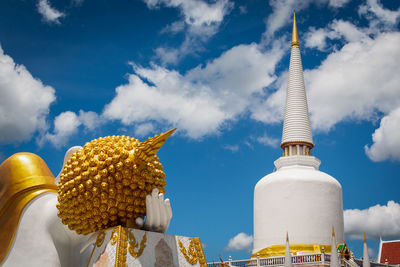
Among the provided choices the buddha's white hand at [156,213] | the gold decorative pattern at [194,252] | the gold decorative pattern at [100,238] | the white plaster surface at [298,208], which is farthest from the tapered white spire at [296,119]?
the gold decorative pattern at [100,238]

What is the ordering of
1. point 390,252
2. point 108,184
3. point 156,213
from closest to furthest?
point 108,184 → point 156,213 → point 390,252

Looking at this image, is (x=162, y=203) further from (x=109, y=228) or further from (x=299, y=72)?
(x=299, y=72)

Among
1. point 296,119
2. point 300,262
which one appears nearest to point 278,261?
point 300,262

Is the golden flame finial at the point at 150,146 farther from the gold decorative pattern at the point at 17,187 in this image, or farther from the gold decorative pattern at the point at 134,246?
the gold decorative pattern at the point at 17,187

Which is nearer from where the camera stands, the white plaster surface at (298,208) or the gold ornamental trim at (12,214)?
the gold ornamental trim at (12,214)

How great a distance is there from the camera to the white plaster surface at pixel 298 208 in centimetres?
3155

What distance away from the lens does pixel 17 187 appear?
11445mm

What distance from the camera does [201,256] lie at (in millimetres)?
10586

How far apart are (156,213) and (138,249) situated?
782 millimetres

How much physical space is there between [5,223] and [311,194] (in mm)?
24340

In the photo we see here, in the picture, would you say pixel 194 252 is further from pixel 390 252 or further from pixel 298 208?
pixel 390 252

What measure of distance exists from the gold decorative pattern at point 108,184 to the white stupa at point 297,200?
22.2 metres

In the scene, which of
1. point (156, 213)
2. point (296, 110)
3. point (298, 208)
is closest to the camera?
point (156, 213)

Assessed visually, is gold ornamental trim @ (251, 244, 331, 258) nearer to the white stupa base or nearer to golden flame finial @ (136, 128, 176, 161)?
the white stupa base
